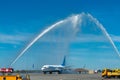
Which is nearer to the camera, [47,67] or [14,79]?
[14,79]

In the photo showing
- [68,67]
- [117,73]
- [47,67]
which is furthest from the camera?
[68,67]

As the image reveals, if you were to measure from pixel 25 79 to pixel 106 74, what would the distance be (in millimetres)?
47269

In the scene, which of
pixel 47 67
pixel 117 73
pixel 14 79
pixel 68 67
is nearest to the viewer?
pixel 14 79

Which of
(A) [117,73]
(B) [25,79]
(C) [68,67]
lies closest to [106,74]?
(A) [117,73]

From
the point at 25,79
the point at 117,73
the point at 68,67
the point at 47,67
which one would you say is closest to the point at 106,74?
the point at 117,73

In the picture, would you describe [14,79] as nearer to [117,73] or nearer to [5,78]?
[5,78]

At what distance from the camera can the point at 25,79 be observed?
1997 inches

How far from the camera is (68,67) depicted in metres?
198

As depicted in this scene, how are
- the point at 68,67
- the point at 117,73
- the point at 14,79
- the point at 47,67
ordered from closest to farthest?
the point at 14,79 → the point at 117,73 → the point at 47,67 → the point at 68,67

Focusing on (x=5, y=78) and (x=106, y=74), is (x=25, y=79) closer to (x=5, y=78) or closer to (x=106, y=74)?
(x=5, y=78)

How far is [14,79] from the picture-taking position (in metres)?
48.6

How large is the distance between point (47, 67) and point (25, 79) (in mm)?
101526

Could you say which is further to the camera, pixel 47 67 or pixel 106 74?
A: pixel 47 67

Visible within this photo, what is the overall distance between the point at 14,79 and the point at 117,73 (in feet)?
167
